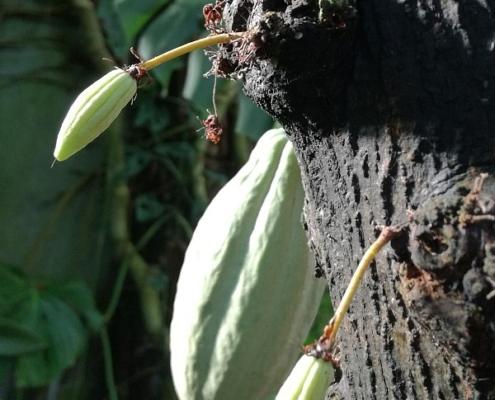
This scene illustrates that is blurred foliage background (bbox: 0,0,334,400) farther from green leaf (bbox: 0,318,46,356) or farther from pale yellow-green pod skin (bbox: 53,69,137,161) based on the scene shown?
pale yellow-green pod skin (bbox: 53,69,137,161)

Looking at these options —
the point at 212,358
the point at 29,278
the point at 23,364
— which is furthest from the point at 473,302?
the point at 29,278

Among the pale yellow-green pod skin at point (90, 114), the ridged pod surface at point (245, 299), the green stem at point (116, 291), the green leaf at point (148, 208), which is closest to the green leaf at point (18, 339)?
the green stem at point (116, 291)

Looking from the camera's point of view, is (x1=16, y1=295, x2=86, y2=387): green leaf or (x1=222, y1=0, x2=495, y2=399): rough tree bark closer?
(x1=222, y1=0, x2=495, y2=399): rough tree bark

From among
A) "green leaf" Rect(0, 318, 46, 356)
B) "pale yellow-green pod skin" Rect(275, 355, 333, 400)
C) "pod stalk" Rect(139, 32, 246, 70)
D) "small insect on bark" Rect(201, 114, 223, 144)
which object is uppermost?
"pod stalk" Rect(139, 32, 246, 70)

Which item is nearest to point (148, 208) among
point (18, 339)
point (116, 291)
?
point (116, 291)

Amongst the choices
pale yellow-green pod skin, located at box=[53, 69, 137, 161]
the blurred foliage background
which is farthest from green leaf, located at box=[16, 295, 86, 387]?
pale yellow-green pod skin, located at box=[53, 69, 137, 161]

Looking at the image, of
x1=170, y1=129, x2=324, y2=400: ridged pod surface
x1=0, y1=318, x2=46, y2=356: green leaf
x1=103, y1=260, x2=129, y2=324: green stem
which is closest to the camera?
x1=170, y1=129, x2=324, y2=400: ridged pod surface

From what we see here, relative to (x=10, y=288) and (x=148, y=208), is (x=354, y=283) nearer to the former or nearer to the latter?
(x=10, y=288)
